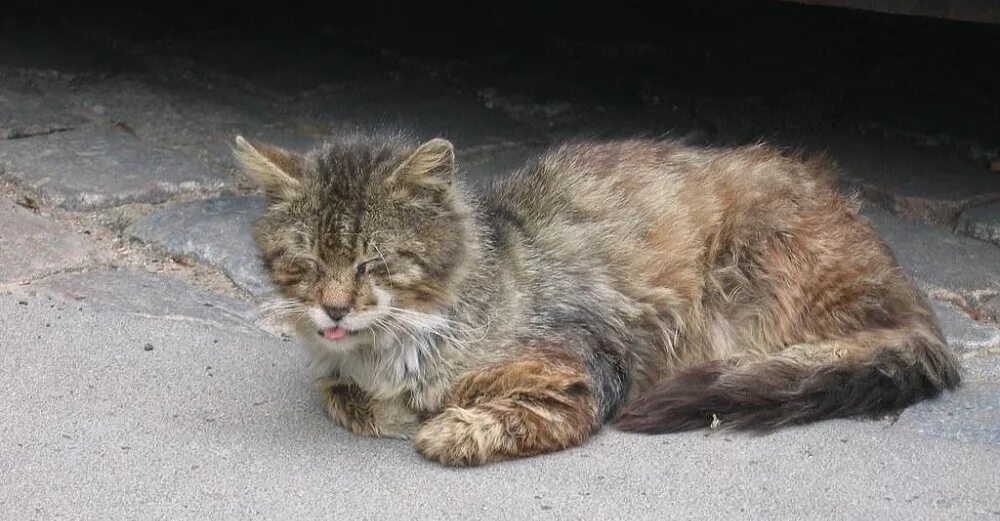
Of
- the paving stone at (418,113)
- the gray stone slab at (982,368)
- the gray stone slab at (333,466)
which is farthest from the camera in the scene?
the paving stone at (418,113)

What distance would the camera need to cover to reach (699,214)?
4.49 meters

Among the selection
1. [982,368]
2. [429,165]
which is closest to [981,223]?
[982,368]

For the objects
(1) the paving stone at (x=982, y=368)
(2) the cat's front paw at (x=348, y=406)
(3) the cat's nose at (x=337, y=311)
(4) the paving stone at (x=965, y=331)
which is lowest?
(2) the cat's front paw at (x=348, y=406)

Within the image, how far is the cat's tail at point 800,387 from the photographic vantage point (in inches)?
154

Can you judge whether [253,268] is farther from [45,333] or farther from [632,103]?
[632,103]

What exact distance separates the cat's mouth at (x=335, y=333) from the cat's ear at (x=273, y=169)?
16.2 inches

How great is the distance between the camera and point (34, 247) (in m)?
5.06

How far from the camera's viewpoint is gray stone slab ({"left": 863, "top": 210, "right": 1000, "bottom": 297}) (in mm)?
5102

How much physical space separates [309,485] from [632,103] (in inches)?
148

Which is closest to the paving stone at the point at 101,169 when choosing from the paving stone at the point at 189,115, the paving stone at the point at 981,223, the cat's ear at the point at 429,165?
the paving stone at the point at 189,115

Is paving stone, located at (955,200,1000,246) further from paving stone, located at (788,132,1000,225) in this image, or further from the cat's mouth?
the cat's mouth

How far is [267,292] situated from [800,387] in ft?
6.02

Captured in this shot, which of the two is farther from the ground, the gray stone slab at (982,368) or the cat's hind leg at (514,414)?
the gray stone slab at (982,368)

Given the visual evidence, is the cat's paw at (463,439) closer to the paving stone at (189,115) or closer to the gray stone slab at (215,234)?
the gray stone slab at (215,234)
